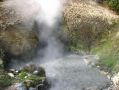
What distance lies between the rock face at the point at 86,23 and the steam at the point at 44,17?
0.91m

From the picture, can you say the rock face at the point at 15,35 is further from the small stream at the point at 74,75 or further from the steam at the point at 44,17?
the small stream at the point at 74,75

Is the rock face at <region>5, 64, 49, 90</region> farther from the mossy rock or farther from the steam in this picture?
the steam

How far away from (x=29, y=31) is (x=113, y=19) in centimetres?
658

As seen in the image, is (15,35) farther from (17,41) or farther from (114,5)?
(114,5)

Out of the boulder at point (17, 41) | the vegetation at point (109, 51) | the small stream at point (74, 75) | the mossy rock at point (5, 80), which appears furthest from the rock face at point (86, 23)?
the mossy rock at point (5, 80)

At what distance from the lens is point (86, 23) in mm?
32625

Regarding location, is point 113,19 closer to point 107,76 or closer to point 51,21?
point 51,21

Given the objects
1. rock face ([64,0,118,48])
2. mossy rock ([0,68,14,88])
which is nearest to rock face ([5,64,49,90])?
mossy rock ([0,68,14,88])

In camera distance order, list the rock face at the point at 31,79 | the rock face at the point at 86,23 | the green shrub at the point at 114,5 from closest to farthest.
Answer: the rock face at the point at 31,79 → the rock face at the point at 86,23 → the green shrub at the point at 114,5

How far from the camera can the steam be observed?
1214 inches

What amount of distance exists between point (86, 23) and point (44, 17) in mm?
3100

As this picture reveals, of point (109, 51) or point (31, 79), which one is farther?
point (109, 51)

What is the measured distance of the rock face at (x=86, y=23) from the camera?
32.0 m

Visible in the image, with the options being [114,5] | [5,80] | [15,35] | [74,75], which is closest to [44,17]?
[15,35]
